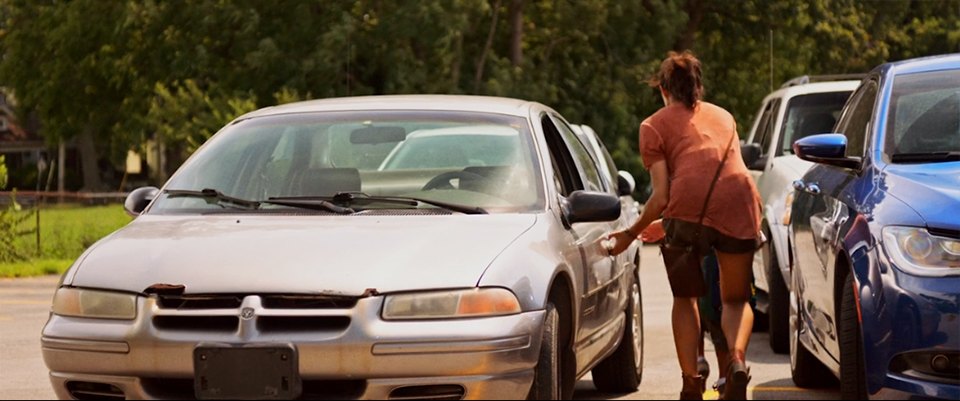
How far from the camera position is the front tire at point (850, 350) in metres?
7.04

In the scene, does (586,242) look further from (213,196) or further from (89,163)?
(89,163)

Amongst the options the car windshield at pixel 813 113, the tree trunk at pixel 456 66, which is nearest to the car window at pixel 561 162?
the car windshield at pixel 813 113

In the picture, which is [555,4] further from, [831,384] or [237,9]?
[831,384]

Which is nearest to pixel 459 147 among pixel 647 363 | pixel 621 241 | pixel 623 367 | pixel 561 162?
pixel 561 162

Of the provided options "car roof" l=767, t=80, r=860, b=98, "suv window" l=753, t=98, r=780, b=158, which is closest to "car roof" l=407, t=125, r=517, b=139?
"suv window" l=753, t=98, r=780, b=158

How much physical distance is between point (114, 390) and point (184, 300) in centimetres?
42

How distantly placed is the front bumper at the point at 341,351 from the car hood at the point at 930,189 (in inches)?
64.1

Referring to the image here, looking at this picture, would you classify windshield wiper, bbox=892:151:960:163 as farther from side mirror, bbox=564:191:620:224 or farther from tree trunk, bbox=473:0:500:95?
tree trunk, bbox=473:0:500:95

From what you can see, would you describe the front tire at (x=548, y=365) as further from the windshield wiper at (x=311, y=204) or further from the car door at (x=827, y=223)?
the car door at (x=827, y=223)

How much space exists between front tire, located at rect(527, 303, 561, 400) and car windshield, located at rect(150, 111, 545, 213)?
90 centimetres

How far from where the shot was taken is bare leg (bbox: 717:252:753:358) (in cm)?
797

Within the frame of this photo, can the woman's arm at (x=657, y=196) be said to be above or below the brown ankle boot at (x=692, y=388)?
above

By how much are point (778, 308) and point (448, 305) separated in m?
5.22

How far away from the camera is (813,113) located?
43.4 feet
